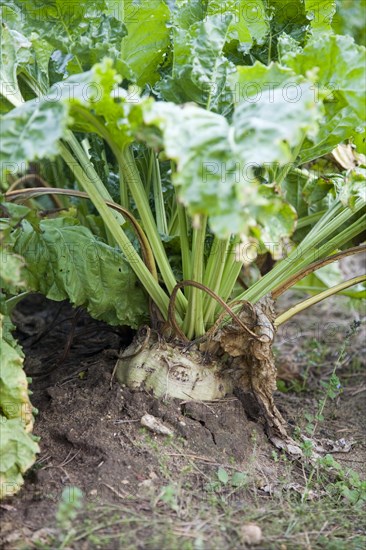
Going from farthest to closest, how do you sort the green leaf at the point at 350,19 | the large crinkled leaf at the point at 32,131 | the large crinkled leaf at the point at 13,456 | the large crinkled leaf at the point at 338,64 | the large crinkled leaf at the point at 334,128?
the green leaf at the point at 350,19 < the large crinkled leaf at the point at 334,128 < the large crinkled leaf at the point at 338,64 < the large crinkled leaf at the point at 13,456 < the large crinkled leaf at the point at 32,131

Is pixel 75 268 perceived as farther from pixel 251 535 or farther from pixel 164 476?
pixel 251 535

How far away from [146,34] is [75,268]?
837 millimetres

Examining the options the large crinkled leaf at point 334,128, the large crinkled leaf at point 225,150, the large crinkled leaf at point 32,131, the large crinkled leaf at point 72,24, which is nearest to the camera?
the large crinkled leaf at point 225,150

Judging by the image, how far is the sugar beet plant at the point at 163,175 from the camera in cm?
173

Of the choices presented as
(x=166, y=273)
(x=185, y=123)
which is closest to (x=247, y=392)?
(x=166, y=273)

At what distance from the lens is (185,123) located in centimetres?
154

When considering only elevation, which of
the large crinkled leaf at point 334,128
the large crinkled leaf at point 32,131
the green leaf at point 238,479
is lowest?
the green leaf at point 238,479

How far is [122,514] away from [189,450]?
Result: 0.36 meters

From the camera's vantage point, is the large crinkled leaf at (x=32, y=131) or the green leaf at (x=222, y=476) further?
the green leaf at (x=222, y=476)

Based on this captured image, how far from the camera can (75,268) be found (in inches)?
84.2

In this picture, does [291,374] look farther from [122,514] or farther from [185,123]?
[185,123]

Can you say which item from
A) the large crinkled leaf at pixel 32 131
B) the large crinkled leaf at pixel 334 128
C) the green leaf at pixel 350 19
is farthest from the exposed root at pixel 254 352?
the green leaf at pixel 350 19

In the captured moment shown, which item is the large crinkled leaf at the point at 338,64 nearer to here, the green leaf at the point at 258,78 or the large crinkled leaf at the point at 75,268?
the green leaf at the point at 258,78

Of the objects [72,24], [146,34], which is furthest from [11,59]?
[146,34]
